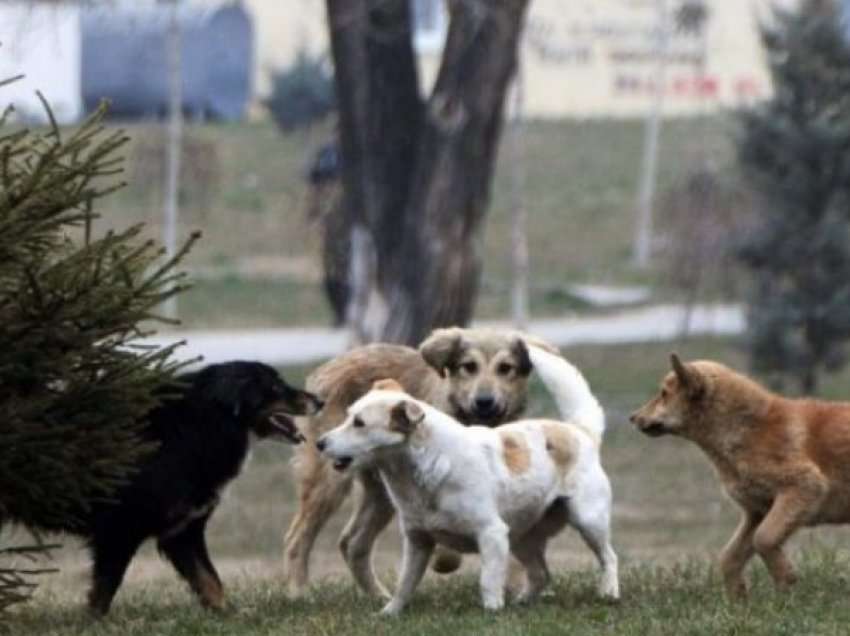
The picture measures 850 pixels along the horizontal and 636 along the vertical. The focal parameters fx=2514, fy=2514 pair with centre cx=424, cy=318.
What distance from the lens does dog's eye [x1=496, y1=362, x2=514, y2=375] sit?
12273 mm

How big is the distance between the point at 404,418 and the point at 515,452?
0.66 m

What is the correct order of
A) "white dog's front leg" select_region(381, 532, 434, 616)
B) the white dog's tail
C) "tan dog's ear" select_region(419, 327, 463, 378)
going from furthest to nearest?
"tan dog's ear" select_region(419, 327, 463, 378)
the white dog's tail
"white dog's front leg" select_region(381, 532, 434, 616)

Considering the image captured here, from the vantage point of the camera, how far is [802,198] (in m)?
27.1

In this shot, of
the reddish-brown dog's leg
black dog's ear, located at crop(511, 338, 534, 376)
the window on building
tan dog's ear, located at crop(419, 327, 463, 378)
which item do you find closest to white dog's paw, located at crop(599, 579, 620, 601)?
the reddish-brown dog's leg

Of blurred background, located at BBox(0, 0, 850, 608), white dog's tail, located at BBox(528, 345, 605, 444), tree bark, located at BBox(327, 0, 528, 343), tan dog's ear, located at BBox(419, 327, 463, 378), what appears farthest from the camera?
blurred background, located at BBox(0, 0, 850, 608)

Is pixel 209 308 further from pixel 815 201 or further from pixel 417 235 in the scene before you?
pixel 417 235

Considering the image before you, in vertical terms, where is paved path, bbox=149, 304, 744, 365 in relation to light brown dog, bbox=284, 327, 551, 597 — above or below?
below

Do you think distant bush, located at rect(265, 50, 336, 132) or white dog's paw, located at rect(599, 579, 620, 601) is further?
distant bush, located at rect(265, 50, 336, 132)

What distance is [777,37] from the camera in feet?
87.5

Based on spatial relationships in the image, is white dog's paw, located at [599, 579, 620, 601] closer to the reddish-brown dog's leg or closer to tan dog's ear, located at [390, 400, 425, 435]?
the reddish-brown dog's leg

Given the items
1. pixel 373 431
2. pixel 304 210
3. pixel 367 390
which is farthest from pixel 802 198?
pixel 373 431

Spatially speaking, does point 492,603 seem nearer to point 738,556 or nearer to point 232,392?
point 738,556

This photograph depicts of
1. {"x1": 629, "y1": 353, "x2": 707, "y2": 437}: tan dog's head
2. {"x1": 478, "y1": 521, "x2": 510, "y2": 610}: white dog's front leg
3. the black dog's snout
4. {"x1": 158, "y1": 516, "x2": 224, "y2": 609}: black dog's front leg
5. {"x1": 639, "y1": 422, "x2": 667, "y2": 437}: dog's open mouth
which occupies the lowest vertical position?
{"x1": 158, "y1": 516, "x2": 224, "y2": 609}: black dog's front leg

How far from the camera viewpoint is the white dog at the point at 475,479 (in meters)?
10.5
